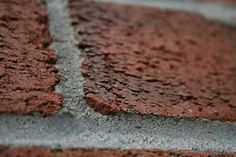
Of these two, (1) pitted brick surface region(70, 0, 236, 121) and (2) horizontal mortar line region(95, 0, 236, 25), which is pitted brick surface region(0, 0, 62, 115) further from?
(2) horizontal mortar line region(95, 0, 236, 25)

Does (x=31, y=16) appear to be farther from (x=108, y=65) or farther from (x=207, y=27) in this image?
(x=207, y=27)

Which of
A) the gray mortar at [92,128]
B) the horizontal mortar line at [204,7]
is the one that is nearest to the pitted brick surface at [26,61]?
the gray mortar at [92,128]

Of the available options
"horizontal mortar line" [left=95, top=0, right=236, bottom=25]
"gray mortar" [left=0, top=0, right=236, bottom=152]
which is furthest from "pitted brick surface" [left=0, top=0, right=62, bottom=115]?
"horizontal mortar line" [left=95, top=0, right=236, bottom=25]

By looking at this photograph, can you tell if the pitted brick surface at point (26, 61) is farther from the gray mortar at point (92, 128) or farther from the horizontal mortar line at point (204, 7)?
the horizontal mortar line at point (204, 7)

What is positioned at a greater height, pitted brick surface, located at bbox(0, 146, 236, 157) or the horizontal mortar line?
the horizontal mortar line

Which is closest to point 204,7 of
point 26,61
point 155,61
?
point 155,61

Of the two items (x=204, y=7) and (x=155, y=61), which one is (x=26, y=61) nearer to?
(x=155, y=61)

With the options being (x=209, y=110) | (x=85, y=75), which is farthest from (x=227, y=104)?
(x=85, y=75)
